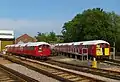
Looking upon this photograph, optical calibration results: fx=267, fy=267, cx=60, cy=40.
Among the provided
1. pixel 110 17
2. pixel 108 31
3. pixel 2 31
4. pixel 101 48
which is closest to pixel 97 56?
pixel 101 48

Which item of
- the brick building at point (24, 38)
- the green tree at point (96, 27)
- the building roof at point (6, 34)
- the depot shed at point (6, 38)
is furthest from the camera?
the brick building at point (24, 38)

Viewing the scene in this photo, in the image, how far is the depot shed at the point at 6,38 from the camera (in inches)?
3757

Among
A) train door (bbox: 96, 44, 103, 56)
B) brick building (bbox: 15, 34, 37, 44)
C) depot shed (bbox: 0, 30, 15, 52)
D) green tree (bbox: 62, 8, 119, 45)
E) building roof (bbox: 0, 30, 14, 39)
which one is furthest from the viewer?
brick building (bbox: 15, 34, 37, 44)

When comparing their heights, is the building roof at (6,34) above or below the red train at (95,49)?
above

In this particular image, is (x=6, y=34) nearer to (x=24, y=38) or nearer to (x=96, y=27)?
(x=24, y=38)

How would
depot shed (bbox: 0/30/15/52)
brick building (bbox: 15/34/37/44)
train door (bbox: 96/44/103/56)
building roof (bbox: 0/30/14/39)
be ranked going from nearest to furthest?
1. train door (bbox: 96/44/103/56)
2. depot shed (bbox: 0/30/15/52)
3. building roof (bbox: 0/30/14/39)
4. brick building (bbox: 15/34/37/44)

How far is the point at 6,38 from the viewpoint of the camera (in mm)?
96938

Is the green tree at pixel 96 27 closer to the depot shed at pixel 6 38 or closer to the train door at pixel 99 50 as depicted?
the train door at pixel 99 50

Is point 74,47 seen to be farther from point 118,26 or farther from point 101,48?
point 118,26

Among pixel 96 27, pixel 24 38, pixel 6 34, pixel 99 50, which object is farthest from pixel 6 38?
pixel 99 50

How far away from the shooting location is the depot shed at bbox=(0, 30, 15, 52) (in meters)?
95.4

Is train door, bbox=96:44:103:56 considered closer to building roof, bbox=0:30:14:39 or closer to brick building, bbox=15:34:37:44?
building roof, bbox=0:30:14:39

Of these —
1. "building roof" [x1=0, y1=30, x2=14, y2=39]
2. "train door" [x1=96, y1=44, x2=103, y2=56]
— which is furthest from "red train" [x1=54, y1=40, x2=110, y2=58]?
"building roof" [x1=0, y1=30, x2=14, y2=39]

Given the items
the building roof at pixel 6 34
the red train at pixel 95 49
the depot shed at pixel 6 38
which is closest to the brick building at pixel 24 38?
the building roof at pixel 6 34
